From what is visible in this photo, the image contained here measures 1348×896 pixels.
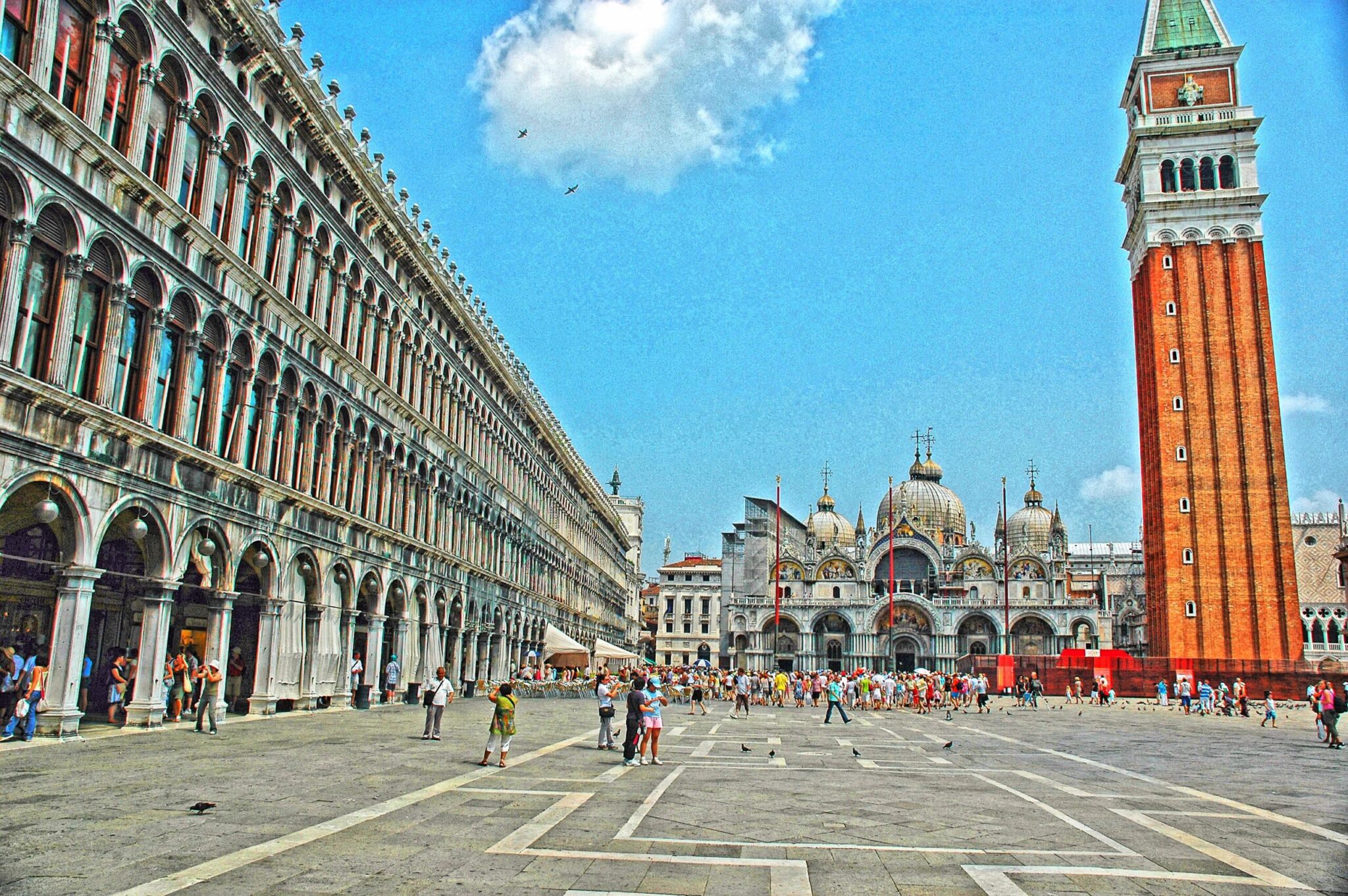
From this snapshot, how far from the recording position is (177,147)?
64.8 feet

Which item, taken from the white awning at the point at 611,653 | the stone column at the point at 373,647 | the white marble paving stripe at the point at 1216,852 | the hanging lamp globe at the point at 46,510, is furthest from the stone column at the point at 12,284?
the white awning at the point at 611,653

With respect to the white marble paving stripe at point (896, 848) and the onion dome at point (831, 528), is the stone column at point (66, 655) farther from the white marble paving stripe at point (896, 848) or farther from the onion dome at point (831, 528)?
the onion dome at point (831, 528)

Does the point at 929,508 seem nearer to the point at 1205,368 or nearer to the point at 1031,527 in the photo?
the point at 1031,527

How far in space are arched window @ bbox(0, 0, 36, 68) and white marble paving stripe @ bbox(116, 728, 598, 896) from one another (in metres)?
12.2

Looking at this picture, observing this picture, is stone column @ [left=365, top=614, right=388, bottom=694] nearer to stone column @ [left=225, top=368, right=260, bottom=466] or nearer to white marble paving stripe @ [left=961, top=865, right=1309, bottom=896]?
stone column @ [left=225, top=368, right=260, bottom=466]

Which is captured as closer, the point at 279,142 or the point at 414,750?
the point at 414,750

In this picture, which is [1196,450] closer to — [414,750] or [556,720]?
[556,720]

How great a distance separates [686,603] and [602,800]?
109856mm

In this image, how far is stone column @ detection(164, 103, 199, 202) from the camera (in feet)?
64.0

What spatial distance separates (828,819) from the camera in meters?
12.1

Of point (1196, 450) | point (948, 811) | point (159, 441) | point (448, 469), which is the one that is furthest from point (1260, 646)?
point (159, 441)

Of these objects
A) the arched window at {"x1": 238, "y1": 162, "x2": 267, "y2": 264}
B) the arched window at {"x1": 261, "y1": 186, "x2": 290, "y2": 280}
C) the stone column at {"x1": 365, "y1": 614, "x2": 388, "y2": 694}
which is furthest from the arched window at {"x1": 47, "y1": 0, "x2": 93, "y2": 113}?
the stone column at {"x1": 365, "y1": 614, "x2": 388, "y2": 694}

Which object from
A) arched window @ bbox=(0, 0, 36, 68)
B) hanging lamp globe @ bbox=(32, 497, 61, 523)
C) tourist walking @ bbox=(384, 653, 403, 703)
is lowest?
tourist walking @ bbox=(384, 653, 403, 703)

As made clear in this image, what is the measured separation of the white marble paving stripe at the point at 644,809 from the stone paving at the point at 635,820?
5 centimetres
